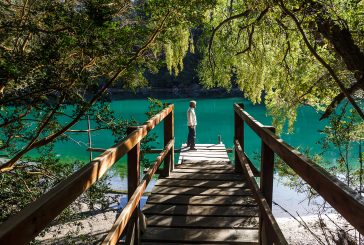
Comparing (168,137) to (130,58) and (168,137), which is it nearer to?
(168,137)

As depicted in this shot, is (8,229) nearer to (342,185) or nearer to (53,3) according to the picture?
(342,185)

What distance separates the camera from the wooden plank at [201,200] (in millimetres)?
3830

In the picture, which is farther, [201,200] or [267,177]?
[201,200]

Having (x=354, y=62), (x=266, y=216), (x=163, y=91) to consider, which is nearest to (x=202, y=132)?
(x=163, y=91)

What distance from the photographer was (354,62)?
451cm

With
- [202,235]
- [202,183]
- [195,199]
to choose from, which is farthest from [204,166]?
[202,235]

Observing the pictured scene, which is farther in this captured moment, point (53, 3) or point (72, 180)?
point (53, 3)

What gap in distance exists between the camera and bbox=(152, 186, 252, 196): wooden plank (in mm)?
4137

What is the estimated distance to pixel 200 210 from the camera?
368 cm

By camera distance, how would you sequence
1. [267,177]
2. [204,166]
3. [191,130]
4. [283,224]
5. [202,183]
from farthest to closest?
[283,224], [191,130], [204,166], [202,183], [267,177]

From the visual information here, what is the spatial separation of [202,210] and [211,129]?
28.4 meters

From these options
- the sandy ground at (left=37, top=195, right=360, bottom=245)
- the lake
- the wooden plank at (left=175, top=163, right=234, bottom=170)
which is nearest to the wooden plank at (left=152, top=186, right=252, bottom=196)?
the wooden plank at (left=175, top=163, right=234, bottom=170)

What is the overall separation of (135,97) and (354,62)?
47.4 meters

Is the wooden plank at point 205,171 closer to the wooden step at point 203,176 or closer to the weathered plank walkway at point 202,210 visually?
the weathered plank walkway at point 202,210
